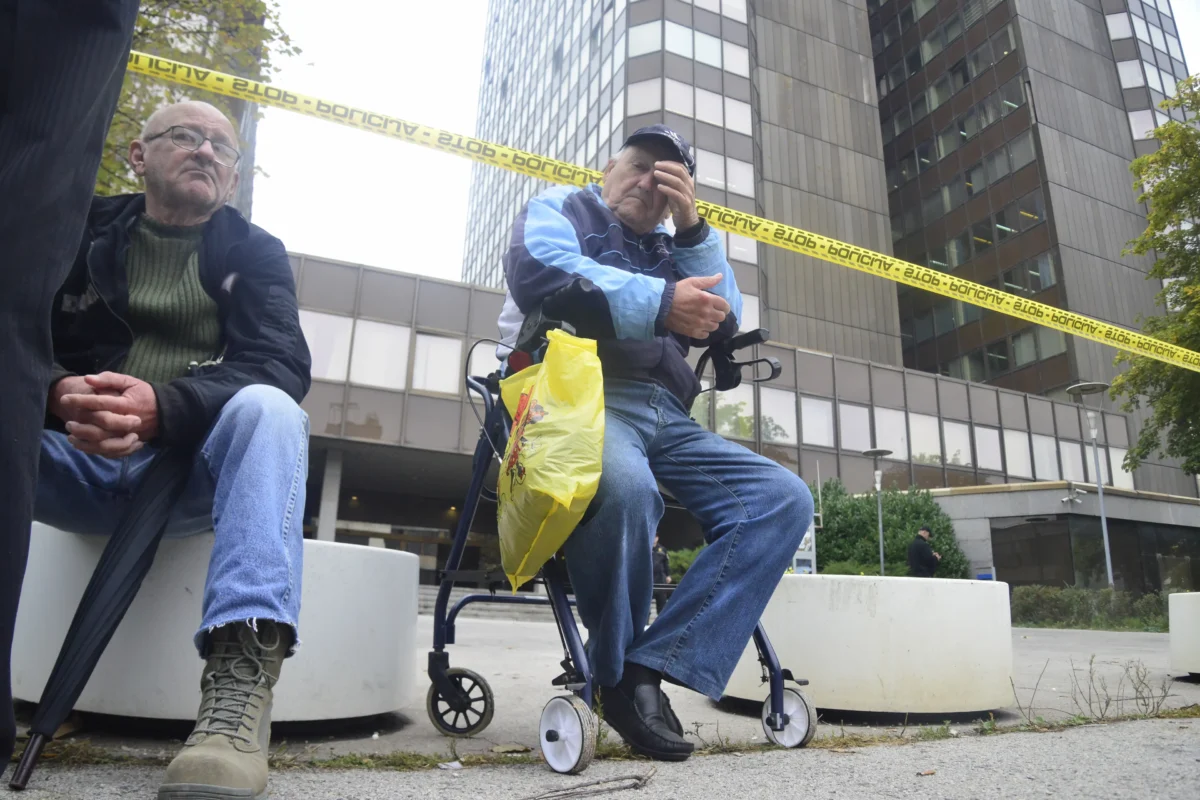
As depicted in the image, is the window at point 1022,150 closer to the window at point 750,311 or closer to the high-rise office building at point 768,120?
the high-rise office building at point 768,120

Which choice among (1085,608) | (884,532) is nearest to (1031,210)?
(884,532)

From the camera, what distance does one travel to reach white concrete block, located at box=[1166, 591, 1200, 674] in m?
5.35

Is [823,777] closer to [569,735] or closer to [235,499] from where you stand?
[569,735]

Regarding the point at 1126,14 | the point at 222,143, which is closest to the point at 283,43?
the point at 222,143

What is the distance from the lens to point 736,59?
33.1 m

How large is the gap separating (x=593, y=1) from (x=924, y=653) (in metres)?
40.0

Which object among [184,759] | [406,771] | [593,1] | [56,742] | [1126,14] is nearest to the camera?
[184,759]

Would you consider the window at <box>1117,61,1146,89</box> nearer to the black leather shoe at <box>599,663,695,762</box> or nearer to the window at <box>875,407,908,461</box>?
A: the window at <box>875,407,908,461</box>

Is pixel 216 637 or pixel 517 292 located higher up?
pixel 517 292

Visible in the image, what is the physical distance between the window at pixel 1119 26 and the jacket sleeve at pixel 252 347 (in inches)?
1955

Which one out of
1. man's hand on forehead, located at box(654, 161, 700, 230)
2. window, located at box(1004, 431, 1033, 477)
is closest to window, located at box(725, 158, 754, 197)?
window, located at box(1004, 431, 1033, 477)

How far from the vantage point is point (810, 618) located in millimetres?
3443

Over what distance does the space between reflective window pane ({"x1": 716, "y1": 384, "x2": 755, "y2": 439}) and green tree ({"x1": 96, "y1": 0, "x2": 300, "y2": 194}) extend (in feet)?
64.9

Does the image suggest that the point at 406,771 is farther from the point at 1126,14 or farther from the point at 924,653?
the point at 1126,14
